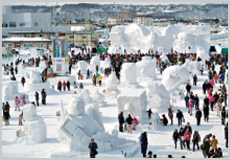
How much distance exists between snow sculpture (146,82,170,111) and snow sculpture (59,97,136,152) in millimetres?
5732

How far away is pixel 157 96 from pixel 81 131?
662 centimetres

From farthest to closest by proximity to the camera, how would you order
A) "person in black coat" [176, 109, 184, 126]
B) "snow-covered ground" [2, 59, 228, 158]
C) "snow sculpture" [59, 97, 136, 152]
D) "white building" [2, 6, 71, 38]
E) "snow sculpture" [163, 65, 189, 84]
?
"white building" [2, 6, 71, 38], "snow sculpture" [163, 65, 189, 84], "person in black coat" [176, 109, 184, 126], "snow-covered ground" [2, 59, 228, 158], "snow sculpture" [59, 97, 136, 152]

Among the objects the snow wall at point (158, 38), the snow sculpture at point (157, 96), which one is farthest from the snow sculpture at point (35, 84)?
the snow wall at point (158, 38)

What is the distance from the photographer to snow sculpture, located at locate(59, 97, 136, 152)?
32.0 ft

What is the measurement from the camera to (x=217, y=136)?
40.5 feet

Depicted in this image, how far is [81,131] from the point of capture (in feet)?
32.1

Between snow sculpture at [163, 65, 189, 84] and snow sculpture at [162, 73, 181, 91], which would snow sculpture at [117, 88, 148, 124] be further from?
snow sculpture at [163, 65, 189, 84]

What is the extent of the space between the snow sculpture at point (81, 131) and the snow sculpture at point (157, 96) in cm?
573

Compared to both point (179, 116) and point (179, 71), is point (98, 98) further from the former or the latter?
point (179, 71)

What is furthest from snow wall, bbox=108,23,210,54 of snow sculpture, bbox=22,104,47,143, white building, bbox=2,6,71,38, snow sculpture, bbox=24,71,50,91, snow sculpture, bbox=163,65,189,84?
snow sculpture, bbox=22,104,47,143

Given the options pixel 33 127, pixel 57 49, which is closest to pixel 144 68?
pixel 57 49

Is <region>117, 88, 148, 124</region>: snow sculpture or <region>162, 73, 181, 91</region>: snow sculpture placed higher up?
<region>162, 73, 181, 91</region>: snow sculpture

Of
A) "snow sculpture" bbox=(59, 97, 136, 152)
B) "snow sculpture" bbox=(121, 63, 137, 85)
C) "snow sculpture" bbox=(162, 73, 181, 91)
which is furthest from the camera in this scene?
"snow sculpture" bbox=(121, 63, 137, 85)

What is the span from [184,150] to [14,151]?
16.9ft
